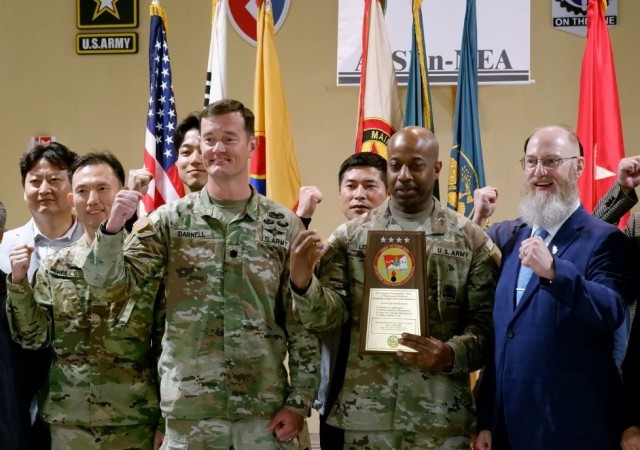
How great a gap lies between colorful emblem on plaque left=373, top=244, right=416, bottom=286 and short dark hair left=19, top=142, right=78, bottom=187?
1.73 meters

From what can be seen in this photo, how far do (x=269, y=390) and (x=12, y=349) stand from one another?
45.0 inches

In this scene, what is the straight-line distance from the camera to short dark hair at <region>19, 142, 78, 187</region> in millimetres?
3770

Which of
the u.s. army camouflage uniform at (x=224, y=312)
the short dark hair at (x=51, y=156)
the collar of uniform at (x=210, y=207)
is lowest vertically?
the u.s. army camouflage uniform at (x=224, y=312)

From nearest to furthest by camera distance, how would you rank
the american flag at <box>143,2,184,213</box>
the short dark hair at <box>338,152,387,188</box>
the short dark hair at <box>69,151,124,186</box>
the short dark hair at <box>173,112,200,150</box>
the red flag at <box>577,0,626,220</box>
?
the short dark hair at <box>69,151,124,186</box> < the short dark hair at <box>338,152,387,188</box> < the short dark hair at <box>173,112,200,150</box> < the american flag at <box>143,2,184,213</box> < the red flag at <box>577,0,626,220</box>

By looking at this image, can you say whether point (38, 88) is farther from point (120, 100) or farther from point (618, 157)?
point (618, 157)

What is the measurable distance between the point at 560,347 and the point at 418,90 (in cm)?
234

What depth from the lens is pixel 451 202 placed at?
176 inches

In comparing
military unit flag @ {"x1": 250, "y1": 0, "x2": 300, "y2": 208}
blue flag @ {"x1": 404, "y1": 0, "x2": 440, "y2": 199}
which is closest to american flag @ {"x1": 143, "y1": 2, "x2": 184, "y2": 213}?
military unit flag @ {"x1": 250, "y1": 0, "x2": 300, "y2": 208}

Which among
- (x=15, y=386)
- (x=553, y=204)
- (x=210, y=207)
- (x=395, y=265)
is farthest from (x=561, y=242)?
(x=15, y=386)

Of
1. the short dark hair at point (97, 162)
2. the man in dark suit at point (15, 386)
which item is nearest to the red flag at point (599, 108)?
the short dark hair at point (97, 162)

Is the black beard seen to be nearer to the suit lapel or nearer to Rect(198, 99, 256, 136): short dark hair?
the suit lapel

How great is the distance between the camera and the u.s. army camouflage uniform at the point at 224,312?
9.20ft

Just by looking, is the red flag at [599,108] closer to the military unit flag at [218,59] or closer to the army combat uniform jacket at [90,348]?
the military unit flag at [218,59]

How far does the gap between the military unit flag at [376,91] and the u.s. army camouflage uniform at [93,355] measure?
188cm
